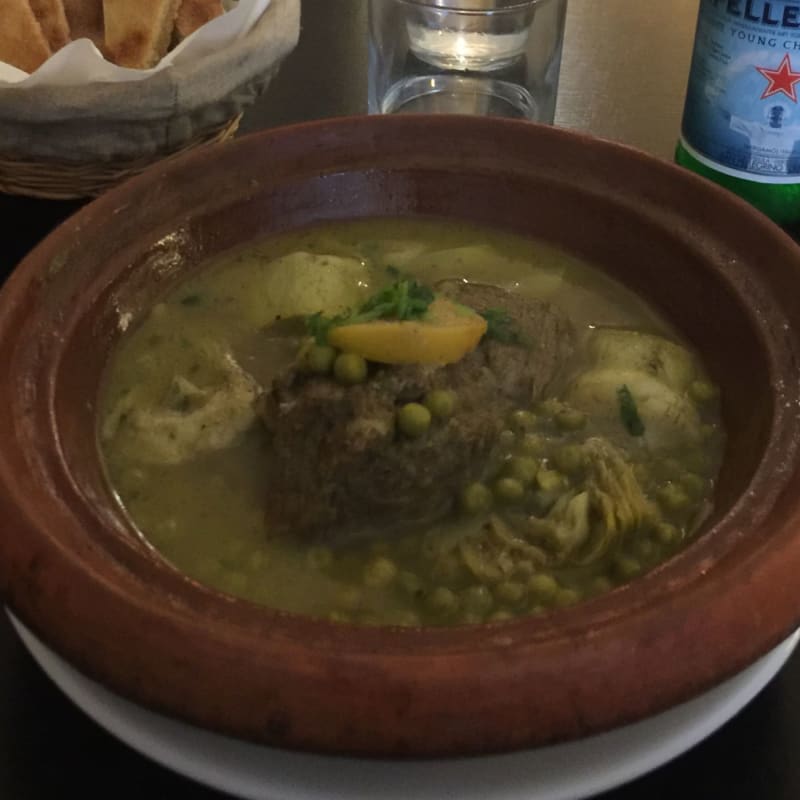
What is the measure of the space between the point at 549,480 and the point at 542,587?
164mm

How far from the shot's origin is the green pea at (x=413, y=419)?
3.82ft

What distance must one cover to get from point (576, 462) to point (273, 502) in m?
0.37

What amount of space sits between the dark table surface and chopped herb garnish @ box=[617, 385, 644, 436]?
0.33m

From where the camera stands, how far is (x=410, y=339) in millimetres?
1155

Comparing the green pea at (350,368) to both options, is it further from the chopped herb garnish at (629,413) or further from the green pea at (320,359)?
the chopped herb garnish at (629,413)

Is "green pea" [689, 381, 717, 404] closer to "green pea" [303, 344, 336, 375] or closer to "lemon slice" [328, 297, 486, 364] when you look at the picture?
"lemon slice" [328, 297, 486, 364]

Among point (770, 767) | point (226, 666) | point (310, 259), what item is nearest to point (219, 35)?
point (310, 259)

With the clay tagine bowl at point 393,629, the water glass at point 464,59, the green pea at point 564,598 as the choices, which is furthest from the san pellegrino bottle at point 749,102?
the green pea at point 564,598

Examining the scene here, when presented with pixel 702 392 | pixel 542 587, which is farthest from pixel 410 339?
pixel 702 392

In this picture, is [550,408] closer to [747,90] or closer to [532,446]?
[532,446]

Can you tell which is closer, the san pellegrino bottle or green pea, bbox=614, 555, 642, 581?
green pea, bbox=614, 555, 642, 581

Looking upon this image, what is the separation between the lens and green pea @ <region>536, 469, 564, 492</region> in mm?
1216

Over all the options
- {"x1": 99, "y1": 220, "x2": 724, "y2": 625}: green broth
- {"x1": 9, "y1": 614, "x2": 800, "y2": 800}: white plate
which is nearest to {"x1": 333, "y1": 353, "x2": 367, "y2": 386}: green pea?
{"x1": 99, "y1": 220, "x2": 724, "y2": 625}: green broth

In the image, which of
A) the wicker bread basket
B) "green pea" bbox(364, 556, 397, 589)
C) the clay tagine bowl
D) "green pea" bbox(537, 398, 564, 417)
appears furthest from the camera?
the wicker bread basket
